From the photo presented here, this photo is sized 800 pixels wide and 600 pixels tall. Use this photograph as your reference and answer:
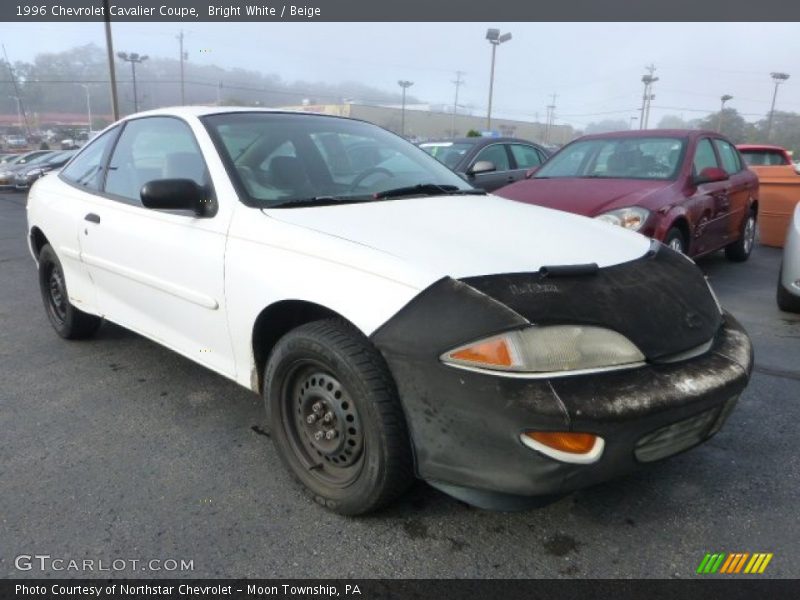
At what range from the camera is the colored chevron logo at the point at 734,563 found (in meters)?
2.07

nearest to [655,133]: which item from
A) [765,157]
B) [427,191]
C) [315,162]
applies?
[427,191]

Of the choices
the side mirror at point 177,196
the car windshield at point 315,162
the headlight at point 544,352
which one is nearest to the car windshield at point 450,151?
the car windshield at point 315,162

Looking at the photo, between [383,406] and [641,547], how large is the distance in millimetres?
1048

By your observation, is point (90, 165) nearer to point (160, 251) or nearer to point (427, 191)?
point (160, 251)

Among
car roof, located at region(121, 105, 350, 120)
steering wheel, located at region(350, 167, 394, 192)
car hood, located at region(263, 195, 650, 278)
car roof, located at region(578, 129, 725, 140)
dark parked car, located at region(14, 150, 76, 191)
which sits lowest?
dark parked car, located at region(14, 150, 76, 191)

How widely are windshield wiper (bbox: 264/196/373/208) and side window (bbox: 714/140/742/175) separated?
214 inches

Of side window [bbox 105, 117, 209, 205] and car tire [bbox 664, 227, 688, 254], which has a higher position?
side window [bbox 105, 117, 209, 205]

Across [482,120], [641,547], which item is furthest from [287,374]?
[482,120]

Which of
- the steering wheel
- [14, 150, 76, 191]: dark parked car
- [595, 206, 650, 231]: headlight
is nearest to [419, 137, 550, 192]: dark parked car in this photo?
[595, 206, 650, 231]: headlight

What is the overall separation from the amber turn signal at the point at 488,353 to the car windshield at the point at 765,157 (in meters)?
11.4

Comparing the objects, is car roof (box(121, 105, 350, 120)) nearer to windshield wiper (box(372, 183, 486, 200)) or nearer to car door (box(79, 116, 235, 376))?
car door (box(79, 116, 235, 376))

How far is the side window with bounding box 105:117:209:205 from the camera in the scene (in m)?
3.08

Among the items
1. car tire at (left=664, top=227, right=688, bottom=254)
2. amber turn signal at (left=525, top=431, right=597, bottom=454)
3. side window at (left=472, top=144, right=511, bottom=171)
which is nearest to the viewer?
amber turn signal at (left=525, top=431, right=597, bottom=454)

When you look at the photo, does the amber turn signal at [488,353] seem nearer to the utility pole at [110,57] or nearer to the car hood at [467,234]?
the car hood at [467,234]
